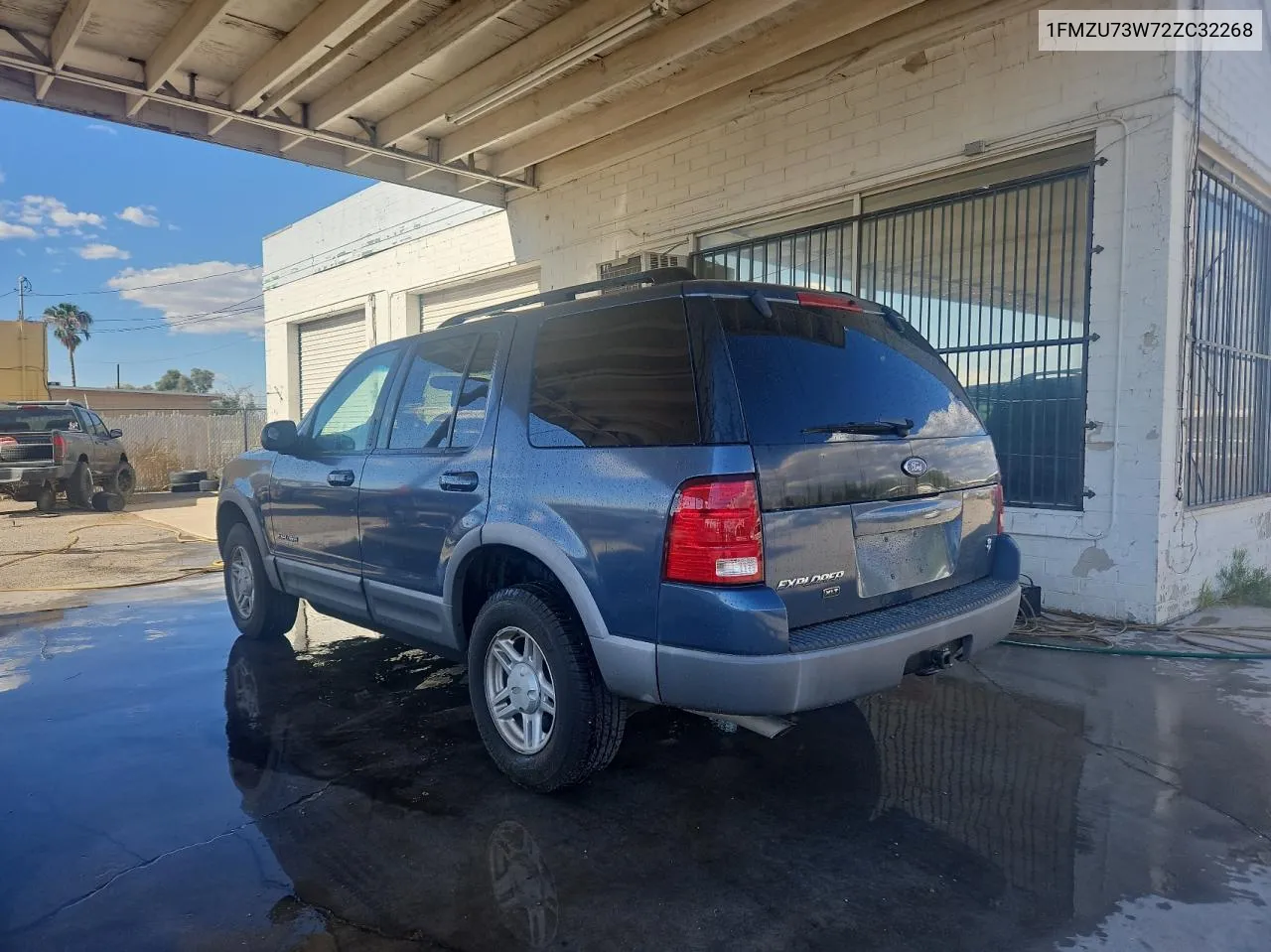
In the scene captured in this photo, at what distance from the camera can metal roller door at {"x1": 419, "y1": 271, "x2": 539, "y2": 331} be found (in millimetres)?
11734

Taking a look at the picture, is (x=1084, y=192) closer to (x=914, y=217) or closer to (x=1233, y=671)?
(x=914, y=217)

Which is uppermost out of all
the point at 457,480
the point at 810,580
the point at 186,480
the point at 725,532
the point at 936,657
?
the point at 457,480

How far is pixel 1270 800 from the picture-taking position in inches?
136

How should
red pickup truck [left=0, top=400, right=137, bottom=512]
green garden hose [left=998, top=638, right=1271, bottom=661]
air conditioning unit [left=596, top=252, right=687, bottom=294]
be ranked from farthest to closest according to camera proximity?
1. red pickup truck [left=0, top=400, right=137, bottom=512]
2. air conditioning unit [left=596, top=252, right=687, bottom=294]
3. green garden hose [left=998, top=638, right=1271, bottom=661]

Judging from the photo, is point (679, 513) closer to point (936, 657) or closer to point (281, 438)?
point (936, 657)

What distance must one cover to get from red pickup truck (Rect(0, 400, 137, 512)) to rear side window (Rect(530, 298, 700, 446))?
14592mm

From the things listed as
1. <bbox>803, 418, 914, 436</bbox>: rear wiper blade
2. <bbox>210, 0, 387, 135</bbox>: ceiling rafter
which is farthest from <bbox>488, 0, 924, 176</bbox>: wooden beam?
<bbox>803, 418, 914, 436</bbox>: rear wiper blade

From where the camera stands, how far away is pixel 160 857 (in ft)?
10.1

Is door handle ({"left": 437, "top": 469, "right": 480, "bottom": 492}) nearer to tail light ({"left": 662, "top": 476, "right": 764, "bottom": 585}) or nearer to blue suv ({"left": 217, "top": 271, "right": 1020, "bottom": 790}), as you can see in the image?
blue suv ({"left": 217, "top": 271, "right": 1020, "bottom": 790})

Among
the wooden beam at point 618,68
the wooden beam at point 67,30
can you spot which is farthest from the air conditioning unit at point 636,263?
the wooden beam at point 67,30

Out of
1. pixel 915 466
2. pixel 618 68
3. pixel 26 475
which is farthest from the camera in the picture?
pixel 26 475

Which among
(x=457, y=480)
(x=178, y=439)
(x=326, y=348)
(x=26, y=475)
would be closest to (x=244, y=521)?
(x=457, y=480)

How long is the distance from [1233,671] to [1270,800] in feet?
6.26

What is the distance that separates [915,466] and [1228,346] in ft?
16.2
